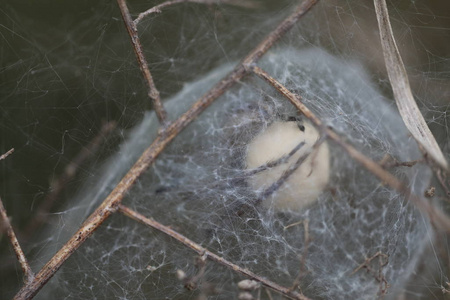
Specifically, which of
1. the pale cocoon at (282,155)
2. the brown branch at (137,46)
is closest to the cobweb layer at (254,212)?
the pale cocoon at (282,155)

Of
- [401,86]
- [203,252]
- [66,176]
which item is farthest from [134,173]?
[401,86]

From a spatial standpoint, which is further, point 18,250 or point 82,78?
point 82,78

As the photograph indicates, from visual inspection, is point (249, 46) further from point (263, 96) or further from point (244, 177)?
point (244, 177)

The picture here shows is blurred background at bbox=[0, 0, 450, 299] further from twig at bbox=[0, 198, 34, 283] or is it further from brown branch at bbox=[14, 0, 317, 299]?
twig at bbox=[0, 198, 34, 283]

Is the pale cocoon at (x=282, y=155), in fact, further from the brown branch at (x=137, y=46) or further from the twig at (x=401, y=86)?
the brown branch at (x=137, y=46)

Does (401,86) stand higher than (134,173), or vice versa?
(401,86)

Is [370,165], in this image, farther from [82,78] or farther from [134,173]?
[82,78]
